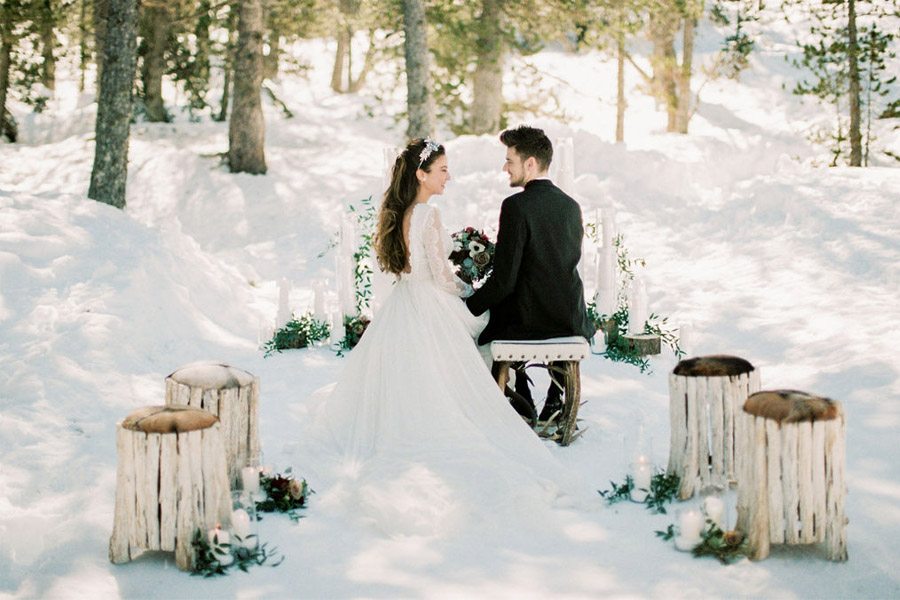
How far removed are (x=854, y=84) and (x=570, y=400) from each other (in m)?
12.1

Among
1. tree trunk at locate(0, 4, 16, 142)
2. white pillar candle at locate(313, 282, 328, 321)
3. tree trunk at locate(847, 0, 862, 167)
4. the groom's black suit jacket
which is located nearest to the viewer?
the groom's black suit jacket

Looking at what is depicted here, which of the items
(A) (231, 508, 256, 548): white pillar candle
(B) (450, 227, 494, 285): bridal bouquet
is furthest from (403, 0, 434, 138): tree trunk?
(A) (231, 508, 256, 548): white pillar candle

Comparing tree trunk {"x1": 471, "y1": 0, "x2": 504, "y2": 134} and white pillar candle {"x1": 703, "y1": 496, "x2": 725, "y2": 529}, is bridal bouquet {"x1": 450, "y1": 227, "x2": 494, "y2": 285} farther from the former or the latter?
tree trunk {"x1": 471, "y1": 0, "x2": 504, "y2": 134}

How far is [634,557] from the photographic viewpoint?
15.6 feet

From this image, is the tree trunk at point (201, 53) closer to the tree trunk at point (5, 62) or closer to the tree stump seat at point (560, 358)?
the tree trunk at point (5, 62)

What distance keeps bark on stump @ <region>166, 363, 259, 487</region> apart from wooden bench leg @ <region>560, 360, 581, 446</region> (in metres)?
2.11

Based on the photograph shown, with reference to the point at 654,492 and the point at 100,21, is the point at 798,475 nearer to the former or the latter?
the point at 654,492

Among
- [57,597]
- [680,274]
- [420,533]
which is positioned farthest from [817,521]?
[680,274]

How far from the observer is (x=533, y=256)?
21.7 ft

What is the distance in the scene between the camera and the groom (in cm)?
659

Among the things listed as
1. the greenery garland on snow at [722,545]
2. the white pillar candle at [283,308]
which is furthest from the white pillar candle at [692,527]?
the white pillar candle at [283,308]

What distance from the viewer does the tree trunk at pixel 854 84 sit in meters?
16.1

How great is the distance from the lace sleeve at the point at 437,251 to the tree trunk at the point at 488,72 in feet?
37.3

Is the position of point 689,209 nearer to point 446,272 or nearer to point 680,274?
point 680,274
